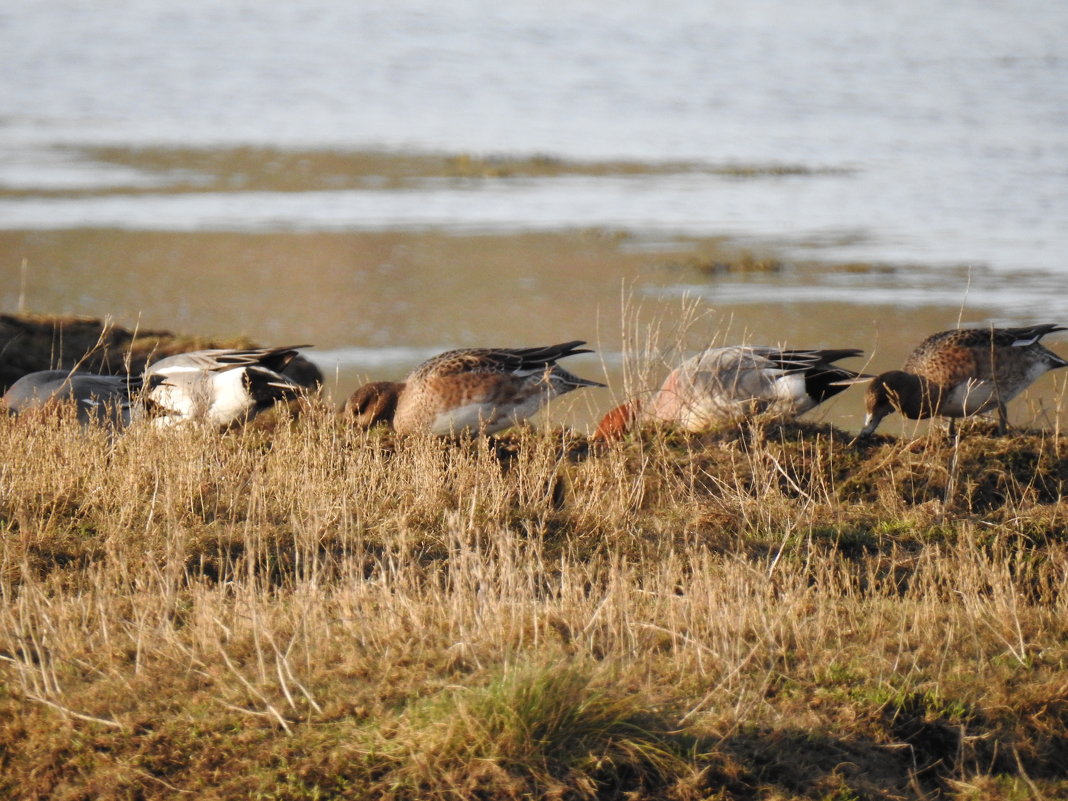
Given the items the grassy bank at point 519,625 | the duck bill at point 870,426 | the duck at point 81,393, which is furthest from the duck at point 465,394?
the duck bill at point 870,426

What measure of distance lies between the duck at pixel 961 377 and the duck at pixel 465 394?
6.96 ft

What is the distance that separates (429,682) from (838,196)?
16.0 m

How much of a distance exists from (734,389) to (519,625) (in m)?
3.87

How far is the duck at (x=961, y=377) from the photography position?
8.87 m

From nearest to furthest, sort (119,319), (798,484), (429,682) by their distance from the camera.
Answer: (429,682) < (798,484) < (119,319)

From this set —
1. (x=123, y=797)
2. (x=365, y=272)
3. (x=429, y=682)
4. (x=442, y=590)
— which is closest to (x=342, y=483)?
(x=442, y=590)

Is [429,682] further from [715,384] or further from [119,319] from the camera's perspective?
[119,319]

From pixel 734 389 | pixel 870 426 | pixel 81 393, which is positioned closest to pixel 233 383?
pixel 81 393

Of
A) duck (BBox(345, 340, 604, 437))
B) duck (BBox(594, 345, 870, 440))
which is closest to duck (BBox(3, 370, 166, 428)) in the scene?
duck (BBox(345, 340, 604, 437))

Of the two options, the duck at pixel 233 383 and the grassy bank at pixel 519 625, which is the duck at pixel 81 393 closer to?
the duck at pixel 233 383

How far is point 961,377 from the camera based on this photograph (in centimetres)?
896

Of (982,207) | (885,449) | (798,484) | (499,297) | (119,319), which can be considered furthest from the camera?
(982,207)

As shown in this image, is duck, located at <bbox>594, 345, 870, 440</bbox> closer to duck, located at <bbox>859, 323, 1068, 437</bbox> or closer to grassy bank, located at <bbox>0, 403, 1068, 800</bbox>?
duck, located at <bbox>859, 323, 1068, 437</bbox>

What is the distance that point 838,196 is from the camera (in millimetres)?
19781
